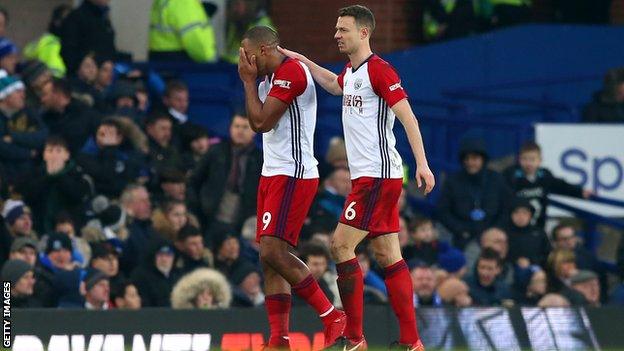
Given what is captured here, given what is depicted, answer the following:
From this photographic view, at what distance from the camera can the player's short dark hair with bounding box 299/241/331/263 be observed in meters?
16.0

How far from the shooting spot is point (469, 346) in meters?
15.1

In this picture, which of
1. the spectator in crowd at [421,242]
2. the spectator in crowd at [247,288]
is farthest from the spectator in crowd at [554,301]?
→ the spectator in crowd at [247,288]

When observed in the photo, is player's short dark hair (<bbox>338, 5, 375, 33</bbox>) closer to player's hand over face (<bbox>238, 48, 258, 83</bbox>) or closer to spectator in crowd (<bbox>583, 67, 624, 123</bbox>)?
player's hand over face (<bbox>238, 48, 258, 83</bbox>)

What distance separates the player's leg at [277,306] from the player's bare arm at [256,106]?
3.10ft

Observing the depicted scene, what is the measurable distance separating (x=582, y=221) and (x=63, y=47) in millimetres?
5516

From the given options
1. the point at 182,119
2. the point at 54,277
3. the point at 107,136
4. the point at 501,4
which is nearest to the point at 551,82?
the point at 501,4

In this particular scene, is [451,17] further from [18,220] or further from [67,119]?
[18,220]

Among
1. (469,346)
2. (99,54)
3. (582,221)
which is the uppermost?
(99,54)

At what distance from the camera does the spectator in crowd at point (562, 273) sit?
1709 centimetres

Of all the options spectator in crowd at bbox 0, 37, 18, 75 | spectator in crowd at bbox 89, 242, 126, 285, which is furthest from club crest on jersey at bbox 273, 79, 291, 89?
spectator in crowd at bbox 0, 37, 18, 75

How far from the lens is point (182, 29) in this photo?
19719 mm

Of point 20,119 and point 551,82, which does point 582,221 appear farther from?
point 20,119

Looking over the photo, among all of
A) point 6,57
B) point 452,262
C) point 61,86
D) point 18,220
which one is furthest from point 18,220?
point 452,262

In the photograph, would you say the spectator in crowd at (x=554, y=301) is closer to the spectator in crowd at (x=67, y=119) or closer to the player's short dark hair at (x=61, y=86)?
the spectator in crowd at (x=67, y=119)
